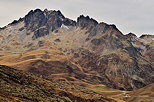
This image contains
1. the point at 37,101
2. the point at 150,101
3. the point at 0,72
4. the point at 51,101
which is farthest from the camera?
the point at 150,101

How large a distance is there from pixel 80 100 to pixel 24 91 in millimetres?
48898

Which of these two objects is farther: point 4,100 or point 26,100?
point 26,100

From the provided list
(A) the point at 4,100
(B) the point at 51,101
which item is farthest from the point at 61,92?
(A) the point at 4,100

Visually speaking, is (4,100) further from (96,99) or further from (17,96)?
(96,99)

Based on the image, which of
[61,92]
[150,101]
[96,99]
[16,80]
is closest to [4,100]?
[16,80]

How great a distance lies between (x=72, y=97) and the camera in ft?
436

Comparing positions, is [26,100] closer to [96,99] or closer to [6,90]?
[6,90]

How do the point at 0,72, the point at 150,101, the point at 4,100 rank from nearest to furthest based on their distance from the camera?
the point at 4,100 → the point at 0,72 → the point at 150,101

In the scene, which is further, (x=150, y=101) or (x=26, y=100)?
(x=150, y=101)

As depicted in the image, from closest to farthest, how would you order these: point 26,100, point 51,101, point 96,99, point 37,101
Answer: point 26,100
point 37,101
point 51,101
point 96,99

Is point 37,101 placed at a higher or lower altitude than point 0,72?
lower

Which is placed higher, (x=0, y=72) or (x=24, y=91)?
(x=0, y=72)

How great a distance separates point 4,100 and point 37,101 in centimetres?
1895

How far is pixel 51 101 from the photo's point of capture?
94562mm
